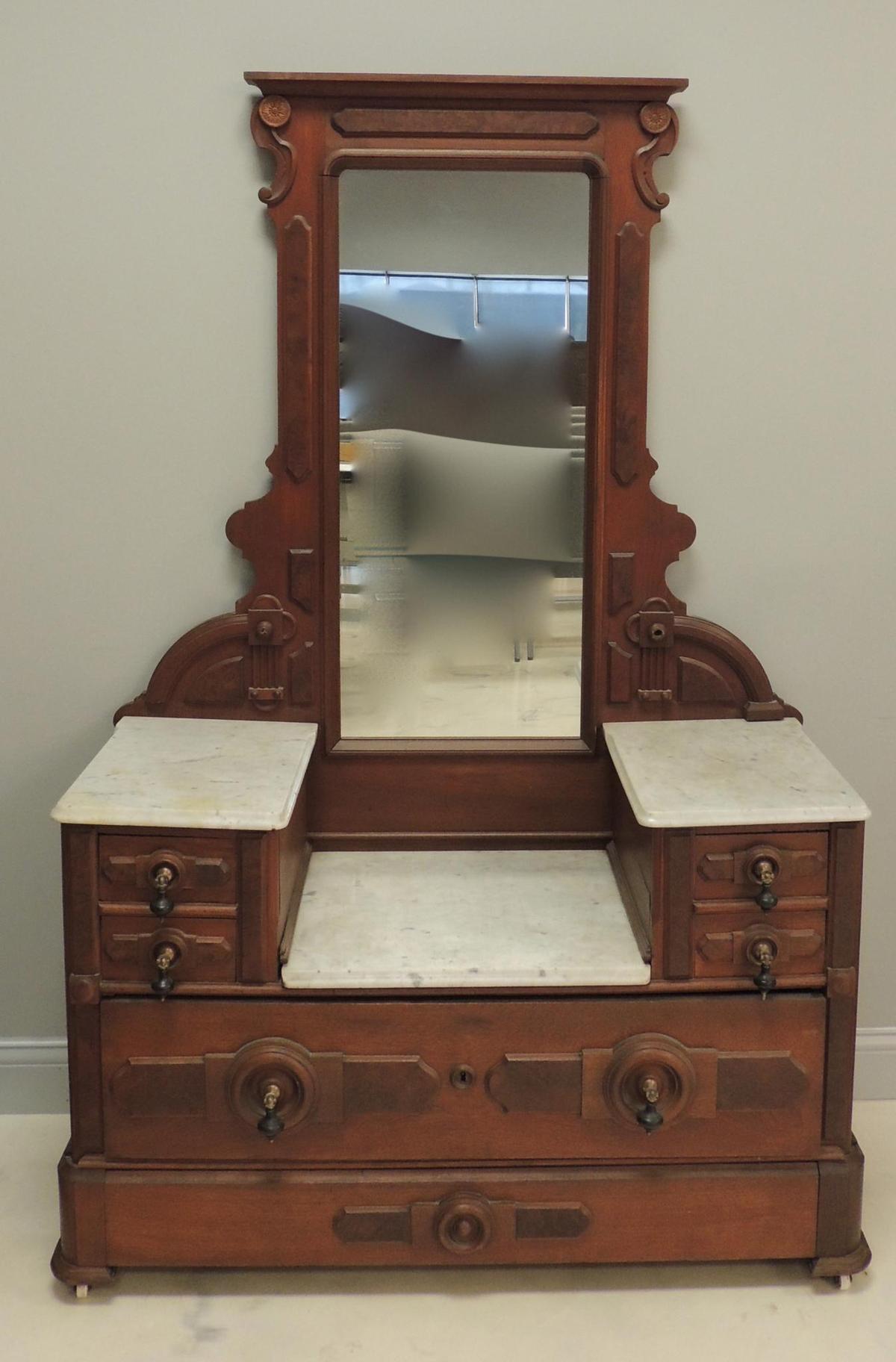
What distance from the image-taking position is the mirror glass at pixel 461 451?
258cm

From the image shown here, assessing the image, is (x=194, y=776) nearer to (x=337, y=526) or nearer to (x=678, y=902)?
(x=337, y=526)

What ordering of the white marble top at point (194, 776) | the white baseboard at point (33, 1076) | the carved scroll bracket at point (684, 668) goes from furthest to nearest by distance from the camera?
the white baseboard at point (33, 1076), the carved scroll bracket at point (684, 668), the white marble top at point (194, 776)

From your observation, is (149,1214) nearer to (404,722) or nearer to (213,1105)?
(213,1105)

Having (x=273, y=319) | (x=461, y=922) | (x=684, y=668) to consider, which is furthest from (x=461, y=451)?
(x=461, y=922)

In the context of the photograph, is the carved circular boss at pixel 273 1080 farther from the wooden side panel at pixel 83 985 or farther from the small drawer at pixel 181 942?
the wooden side panel at pixel 83 985

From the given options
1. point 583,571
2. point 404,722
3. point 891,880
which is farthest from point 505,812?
point 891,880

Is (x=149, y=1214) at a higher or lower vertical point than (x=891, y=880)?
lower

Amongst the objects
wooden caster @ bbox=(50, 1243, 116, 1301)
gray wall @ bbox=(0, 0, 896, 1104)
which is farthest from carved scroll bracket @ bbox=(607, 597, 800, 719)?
wooden caster @ bbox=(50, 1243, 116, 1301)

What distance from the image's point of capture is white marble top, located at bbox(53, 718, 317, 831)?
221 cm

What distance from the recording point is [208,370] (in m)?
2.71

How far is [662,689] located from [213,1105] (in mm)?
1191

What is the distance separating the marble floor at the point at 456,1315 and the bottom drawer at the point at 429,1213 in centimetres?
8

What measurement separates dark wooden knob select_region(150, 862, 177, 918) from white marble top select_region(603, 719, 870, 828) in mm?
793

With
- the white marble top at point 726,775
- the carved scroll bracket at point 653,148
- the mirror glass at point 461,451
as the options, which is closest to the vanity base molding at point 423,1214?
the white marble top at point 726,775
